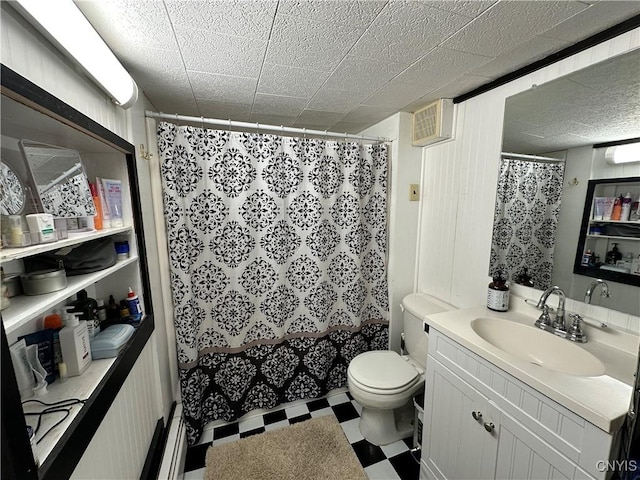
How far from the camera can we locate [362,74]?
1.30 m

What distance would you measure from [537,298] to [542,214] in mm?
414

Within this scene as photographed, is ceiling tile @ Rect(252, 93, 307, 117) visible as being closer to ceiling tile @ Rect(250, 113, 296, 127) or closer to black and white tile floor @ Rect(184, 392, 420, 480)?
ceiling tile @ Rect(250, 113, 296, 127)

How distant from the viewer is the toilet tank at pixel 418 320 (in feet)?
5.56

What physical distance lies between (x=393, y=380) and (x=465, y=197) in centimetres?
116

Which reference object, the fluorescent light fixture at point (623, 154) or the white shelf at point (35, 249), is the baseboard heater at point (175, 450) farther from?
the fluorescent light fixture at point (623, 154)

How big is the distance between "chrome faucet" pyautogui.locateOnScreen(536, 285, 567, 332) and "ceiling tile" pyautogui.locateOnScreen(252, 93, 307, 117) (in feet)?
5.26

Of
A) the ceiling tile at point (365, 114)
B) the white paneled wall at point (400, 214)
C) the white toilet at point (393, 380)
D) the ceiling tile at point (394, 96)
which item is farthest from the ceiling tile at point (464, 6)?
the white toilet at point (393, 380)

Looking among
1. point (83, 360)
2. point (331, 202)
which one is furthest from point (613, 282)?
point (83, 360)

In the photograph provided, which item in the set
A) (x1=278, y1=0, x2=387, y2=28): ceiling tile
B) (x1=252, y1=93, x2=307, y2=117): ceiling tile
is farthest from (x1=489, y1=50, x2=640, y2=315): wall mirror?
(x1=252, y1=93, x2=307, y2=117): ceiling tile

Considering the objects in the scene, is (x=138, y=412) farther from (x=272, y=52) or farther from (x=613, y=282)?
(x=613, y=282)

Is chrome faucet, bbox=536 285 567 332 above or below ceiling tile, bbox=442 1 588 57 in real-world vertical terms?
below

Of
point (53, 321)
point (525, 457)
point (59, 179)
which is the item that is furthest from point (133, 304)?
point (525, 457)

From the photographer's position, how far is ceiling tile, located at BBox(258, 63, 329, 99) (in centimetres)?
126

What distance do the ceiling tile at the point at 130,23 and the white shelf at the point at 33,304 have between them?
2.82 ft
